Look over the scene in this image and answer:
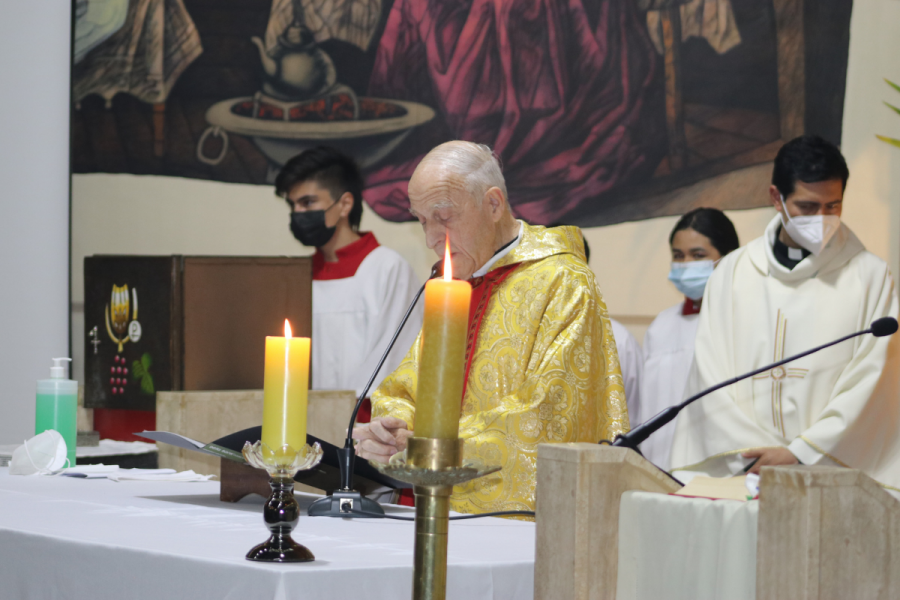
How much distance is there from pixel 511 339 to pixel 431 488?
1.76 meters

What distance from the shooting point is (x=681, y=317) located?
4719 mm

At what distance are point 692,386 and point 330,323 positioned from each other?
2.10m

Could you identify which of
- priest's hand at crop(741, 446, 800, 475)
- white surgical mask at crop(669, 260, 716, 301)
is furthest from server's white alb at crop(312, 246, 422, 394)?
priest's hand at crop(741, 446, 800, 475)

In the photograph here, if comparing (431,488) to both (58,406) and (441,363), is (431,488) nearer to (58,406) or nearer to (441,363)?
(441,363)

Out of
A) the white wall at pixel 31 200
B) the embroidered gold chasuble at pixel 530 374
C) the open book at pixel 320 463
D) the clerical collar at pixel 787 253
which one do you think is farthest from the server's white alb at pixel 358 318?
the open book at pixel 320 463

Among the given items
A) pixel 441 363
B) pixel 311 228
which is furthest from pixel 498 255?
pixel 311 228

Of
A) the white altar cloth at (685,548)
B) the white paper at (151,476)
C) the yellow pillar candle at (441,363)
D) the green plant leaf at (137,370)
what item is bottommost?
the white paper at (151,476)

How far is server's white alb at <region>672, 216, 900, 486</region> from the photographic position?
11.1ft

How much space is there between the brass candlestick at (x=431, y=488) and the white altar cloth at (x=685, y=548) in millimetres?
296

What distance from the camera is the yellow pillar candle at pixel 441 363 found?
802 millimetres

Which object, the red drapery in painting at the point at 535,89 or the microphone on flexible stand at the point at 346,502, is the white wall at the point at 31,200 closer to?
the red drapery in painting at the point at 535,89

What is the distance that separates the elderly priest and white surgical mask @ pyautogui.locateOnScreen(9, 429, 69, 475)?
0.70m

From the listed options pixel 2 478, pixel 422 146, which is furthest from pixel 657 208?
pixel 2 478

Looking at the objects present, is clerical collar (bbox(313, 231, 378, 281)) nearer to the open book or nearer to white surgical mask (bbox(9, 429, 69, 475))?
white surgical mask (bbox(9, 429, 69, 475))
